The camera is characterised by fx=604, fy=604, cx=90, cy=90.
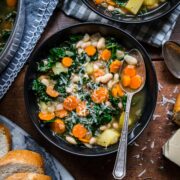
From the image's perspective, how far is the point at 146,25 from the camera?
3.83 meters

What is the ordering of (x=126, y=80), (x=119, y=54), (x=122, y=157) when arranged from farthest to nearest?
(x=119, y=54)
(x=126, y=80)
(x=122, y=157)

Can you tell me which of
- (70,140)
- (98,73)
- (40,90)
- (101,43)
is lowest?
(70,140)

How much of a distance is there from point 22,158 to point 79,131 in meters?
0.38

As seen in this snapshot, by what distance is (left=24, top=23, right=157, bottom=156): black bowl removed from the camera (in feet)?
11.9

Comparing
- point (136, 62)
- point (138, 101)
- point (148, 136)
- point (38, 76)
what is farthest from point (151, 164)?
point (38, 76)

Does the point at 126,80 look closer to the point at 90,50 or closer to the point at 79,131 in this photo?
the point at 90,50

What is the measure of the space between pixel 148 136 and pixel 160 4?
837 millimetres

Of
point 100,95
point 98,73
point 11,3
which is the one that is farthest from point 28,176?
point 11,3

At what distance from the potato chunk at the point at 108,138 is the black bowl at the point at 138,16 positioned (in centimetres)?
67

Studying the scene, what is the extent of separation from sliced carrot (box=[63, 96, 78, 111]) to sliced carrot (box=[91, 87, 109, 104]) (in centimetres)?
11

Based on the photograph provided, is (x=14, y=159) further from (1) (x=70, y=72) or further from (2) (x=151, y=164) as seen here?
(2) (x=151, y=164)

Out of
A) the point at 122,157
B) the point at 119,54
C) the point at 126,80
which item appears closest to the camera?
the point at 122,157

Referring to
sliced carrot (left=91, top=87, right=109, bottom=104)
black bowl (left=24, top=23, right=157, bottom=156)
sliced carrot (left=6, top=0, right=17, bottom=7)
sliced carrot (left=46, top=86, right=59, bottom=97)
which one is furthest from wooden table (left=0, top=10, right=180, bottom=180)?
sliced carrot (left=6, top=0, right=17, bottom=7)

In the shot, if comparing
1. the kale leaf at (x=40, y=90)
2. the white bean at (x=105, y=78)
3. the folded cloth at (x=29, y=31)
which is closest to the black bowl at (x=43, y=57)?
the kale leaf at (x=40, y=90)
